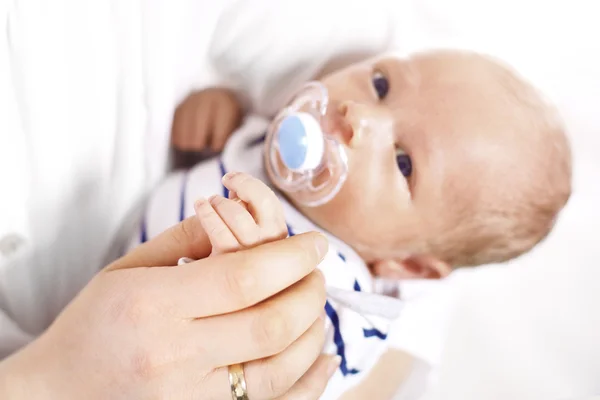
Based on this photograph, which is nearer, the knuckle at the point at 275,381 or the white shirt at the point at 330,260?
the knuckle at the point at 275,381

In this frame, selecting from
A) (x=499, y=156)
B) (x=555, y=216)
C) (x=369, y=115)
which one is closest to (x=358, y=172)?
(x=369, y=115)

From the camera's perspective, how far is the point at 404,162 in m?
0.88

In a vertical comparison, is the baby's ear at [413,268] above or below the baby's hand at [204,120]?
below

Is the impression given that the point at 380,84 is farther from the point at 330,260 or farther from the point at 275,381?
the point at 275,381

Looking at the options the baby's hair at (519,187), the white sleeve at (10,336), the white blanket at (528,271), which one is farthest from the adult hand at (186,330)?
the white blanket at (528,271)

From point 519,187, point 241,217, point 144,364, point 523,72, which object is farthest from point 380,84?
point 144,364

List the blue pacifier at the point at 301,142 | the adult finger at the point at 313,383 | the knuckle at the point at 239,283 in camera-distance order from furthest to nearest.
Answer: the blue pacifier at the point at 301,142
the adult finger at the point at 313,383
the knuckle at the point at 239,283

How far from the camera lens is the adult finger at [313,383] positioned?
2.09ft

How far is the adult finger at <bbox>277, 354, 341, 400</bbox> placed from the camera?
2.09 feet

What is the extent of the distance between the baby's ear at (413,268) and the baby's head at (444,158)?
0.03 meters

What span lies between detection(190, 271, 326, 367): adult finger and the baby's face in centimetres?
37

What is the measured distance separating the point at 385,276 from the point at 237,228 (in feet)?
1.70

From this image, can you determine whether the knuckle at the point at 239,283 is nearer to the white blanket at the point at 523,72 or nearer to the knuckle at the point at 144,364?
the knuckle at the point at 144,364

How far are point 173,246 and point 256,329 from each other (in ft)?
0.43
